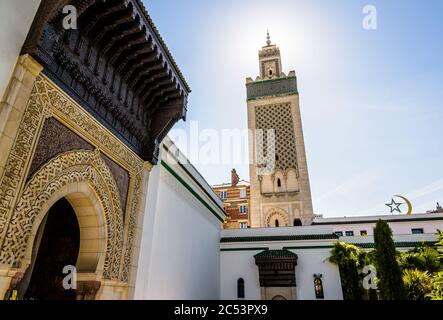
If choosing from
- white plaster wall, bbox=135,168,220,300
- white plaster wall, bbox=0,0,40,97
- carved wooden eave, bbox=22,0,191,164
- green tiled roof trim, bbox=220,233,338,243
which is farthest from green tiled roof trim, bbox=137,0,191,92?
green tiled roof trim, bbox=220,233,338,243

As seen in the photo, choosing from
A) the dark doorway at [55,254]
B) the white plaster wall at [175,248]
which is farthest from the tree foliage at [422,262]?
the dark doorway at [55,254]

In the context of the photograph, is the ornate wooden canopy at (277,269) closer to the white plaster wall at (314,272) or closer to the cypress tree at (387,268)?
the white plaster wall at (314,272)

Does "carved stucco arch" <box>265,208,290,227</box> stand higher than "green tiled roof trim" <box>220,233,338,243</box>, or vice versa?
"carved stucco arch" <box>265,208,290,227</box>

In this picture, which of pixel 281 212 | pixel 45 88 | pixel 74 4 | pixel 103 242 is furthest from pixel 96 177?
pixel 281 212

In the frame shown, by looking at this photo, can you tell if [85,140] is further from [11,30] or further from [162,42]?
[162,42]

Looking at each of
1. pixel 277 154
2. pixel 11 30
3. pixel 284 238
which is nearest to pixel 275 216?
pixel 277 154

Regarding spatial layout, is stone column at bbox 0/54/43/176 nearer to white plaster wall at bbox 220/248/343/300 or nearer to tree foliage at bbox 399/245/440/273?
white plaster wall at bbox 220/248/343/300

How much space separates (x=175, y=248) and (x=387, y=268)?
5.10 metres

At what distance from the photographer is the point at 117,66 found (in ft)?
13.2

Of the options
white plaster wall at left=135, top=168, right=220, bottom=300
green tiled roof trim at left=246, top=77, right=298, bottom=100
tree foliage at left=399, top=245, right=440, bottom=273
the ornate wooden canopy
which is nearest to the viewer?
white plaster wall at left=135, top=168, right=220, bottom=300

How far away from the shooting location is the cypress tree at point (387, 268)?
6.34 m

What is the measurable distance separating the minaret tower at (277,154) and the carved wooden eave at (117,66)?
12006mm

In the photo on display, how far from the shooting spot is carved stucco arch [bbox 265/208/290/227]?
50.9ft
